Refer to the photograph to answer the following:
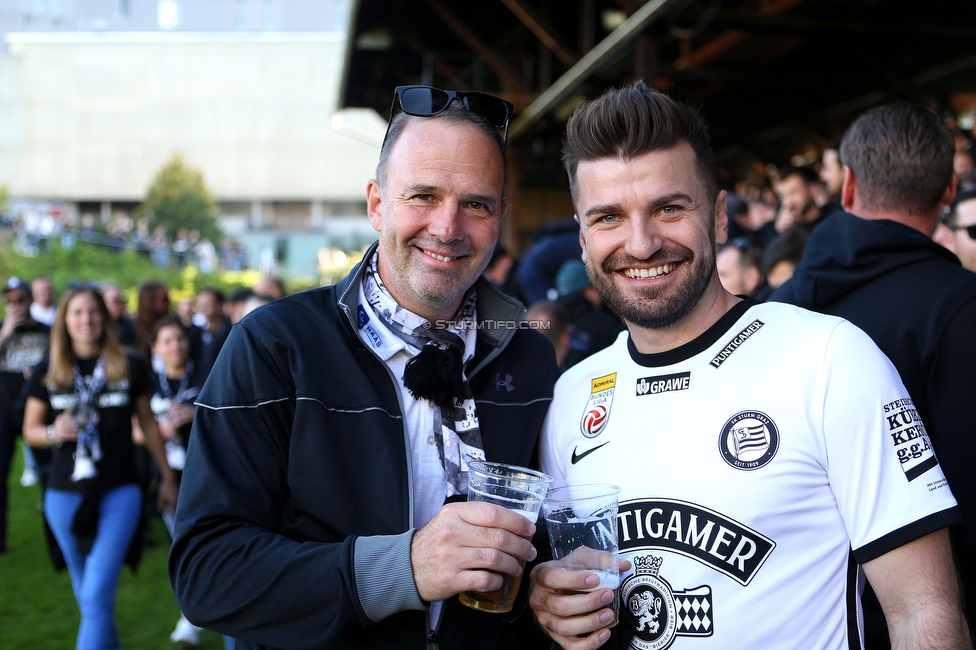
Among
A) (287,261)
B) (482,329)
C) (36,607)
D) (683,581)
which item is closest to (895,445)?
(683,581)

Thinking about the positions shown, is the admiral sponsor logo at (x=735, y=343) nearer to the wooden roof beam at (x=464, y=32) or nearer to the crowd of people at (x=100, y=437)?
the crowd of people at (x=100, y=437)

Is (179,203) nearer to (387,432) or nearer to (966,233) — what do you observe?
(966,233)

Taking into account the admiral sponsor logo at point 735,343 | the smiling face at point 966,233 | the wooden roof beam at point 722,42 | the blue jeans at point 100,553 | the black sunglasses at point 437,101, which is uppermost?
the wooden roof beam at point 722,42

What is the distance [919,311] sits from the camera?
2.31 m

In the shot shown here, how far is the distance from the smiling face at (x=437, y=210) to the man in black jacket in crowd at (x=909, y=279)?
1140mm

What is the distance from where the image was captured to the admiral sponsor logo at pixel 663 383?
81.1 inches

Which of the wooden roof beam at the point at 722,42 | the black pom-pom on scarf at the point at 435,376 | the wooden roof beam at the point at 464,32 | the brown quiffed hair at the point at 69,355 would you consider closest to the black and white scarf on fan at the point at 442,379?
the black pom-pom on scarf at the point at 435,376

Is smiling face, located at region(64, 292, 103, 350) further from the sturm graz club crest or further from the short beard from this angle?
the sturm graz club crest

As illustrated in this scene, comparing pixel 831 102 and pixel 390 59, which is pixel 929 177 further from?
pixel 390 59

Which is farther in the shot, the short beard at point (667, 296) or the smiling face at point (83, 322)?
the smiling face at point (83, 322)

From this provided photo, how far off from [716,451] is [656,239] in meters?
0.57

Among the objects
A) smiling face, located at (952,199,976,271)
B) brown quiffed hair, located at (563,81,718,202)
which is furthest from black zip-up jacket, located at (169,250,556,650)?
smiling face, located at (952,199,976,271)

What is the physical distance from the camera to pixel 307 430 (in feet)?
6.49

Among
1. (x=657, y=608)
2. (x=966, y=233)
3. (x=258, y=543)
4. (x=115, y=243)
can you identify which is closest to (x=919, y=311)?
(x=657, y=608)
